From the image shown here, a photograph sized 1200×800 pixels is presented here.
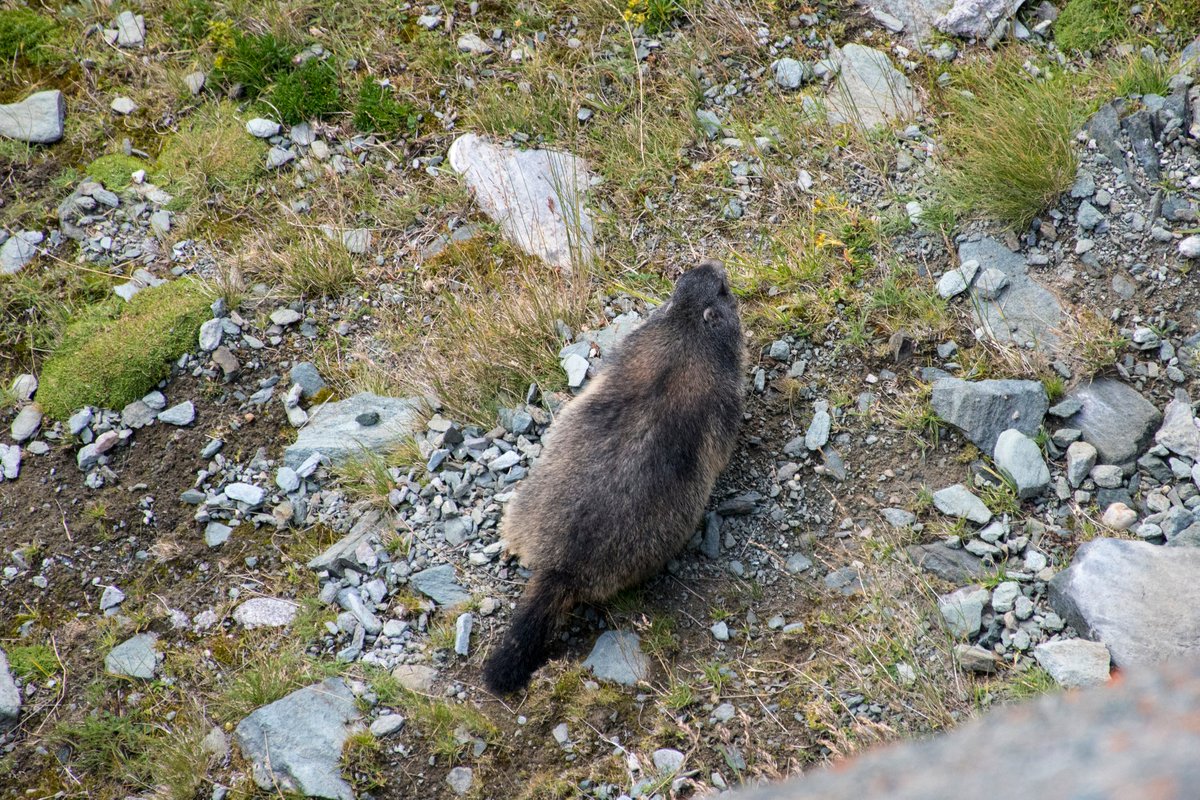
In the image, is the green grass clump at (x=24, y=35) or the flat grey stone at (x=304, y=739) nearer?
the flat grey stone at (x=304, y=739)


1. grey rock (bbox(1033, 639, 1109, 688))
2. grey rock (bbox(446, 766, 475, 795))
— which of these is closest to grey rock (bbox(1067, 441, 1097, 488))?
grey rock (bbox(1033, 639, 1109, 688))

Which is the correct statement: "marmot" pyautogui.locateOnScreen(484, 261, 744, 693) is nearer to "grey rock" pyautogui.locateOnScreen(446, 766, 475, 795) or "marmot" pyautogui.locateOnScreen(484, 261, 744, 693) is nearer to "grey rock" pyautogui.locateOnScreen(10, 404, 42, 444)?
"grey rock" pyautogui.locateOnScreen(446, 766, 475, 795)

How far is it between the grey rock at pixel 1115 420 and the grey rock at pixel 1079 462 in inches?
3.4

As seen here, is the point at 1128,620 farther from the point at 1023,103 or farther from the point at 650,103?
the point at 650,103

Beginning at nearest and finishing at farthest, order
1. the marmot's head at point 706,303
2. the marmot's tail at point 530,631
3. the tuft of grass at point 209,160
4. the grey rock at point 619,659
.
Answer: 1. the marmot's tail at point 530,631
2. the grey rock at point 619,659
3. the marmot's head at point 706,303
4. the tuft of grass at point 209,160

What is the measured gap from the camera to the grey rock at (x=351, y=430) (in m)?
6.38

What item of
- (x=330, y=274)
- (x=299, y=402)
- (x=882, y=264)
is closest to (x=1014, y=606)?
(x=882, y=264)

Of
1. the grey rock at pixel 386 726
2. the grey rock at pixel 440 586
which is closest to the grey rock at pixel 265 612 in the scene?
the grey rock at pixel 440 586

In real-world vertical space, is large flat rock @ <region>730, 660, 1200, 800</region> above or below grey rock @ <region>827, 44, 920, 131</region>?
above

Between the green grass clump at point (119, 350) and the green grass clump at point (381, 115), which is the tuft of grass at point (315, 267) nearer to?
the green grass clump at point (119, 350)

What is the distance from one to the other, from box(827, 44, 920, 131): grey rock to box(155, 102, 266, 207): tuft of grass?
5.35 meters

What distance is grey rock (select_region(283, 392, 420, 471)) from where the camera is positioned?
6383 mm

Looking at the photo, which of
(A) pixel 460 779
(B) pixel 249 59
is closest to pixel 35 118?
(B) pixel 249 59

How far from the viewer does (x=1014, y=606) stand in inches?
192
